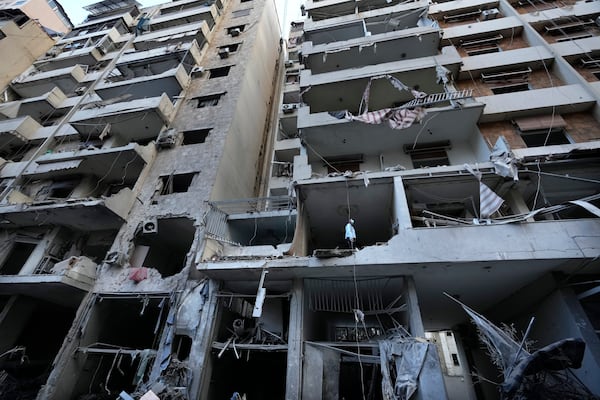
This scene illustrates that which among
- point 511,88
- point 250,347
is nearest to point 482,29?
point 511,88

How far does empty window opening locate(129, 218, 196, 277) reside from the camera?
12344mm

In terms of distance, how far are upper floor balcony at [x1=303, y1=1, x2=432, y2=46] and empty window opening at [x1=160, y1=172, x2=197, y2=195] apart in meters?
11.6

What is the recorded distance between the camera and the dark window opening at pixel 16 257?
14.1m

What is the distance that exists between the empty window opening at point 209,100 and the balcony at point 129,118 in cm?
202

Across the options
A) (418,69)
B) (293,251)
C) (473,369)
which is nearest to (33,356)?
(293,251)

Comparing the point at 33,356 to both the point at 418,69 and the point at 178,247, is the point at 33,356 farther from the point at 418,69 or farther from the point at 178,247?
the point at 418,69

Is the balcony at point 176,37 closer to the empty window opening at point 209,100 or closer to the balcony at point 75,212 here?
the empty window opening at point 209,100

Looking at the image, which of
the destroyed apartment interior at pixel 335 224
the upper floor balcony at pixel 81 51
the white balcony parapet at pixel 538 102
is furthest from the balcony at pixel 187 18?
the white balcony parapet at pixel 538 102

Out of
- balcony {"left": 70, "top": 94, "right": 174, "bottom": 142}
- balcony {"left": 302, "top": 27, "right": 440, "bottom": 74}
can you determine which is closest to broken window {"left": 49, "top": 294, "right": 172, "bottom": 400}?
balcony {"left": 70, "top": 94, "right": 174, "bottom": 142}

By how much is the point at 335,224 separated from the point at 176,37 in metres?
21.5

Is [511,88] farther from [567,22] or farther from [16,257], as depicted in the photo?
[16,257]

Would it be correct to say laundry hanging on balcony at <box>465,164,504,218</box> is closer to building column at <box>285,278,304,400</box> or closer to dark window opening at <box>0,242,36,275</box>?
building column at <box>285,278,304,400</box>

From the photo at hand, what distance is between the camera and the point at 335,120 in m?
11.8

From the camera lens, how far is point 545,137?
1119 cm
